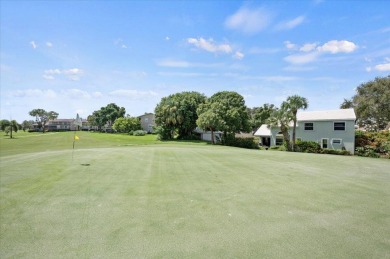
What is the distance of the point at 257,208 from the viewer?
6.68 m

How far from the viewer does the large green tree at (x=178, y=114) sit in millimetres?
52812

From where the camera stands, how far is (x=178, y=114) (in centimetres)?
5266

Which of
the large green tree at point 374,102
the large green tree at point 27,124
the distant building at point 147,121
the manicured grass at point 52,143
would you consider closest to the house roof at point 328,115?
the large green tree at point 374,102

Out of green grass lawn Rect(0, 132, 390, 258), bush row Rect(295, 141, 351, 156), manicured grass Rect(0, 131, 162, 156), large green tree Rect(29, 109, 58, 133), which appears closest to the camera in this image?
green grass lawn Rect(0, 132, 390, 258)

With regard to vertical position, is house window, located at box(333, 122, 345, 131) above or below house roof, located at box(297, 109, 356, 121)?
below

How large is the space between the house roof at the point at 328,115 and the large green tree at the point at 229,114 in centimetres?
989

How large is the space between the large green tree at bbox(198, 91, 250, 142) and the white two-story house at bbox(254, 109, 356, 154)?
6.73 m

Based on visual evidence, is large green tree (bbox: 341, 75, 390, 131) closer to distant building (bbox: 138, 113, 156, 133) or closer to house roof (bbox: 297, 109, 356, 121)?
house roof (bbox: 297, 109, 356, 121)

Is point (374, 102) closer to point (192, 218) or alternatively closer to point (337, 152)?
point (337, 152)

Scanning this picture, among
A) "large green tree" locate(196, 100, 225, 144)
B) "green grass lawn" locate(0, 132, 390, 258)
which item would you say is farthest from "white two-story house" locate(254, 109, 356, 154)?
"green grass lawn" locate(0, 132, 390, 258)

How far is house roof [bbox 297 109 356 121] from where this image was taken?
33822mm

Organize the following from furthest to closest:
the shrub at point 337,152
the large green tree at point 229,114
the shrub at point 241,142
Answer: the large green tree at point 229,114 → the shrub at point 241,142 → the shrub at point 337,152

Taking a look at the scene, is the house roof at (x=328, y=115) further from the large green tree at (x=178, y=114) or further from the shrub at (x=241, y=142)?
the large green tree at (x=178, y=114)

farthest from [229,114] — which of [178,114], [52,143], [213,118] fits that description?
[52,143]
